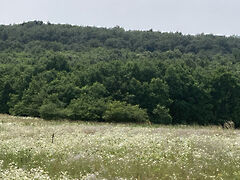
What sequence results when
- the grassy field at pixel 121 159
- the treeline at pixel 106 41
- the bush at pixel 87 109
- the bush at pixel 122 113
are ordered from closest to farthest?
the grassy field at pixel 121 159, the bush at pixel 122 113, the bush at pixel 87 109, the treeline at pixel 106 41

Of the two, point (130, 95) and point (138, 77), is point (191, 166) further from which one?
point (138, 77)

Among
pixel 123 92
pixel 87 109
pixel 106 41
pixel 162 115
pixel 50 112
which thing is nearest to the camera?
pixel 50 112

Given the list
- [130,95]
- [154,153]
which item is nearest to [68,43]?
[130,95]

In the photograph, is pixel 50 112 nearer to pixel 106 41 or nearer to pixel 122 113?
pixel 122 113

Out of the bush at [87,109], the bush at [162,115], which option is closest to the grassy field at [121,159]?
the bush at [87,109]

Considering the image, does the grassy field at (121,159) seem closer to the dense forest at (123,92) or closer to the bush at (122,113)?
the bush at (122,113)

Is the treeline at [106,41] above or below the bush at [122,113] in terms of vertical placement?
above

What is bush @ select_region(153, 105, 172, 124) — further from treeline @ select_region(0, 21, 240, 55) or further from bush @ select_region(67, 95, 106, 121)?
treeline @ select_region(0, 21, 240, 55)

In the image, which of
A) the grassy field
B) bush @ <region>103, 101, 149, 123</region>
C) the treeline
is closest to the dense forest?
bush @ <region>103, 101, 149, 123</region>

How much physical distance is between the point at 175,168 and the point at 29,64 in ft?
292

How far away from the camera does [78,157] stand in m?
14.1

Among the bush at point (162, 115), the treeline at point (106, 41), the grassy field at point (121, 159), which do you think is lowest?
the bush at point (162, 115)

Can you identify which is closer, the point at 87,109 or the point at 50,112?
the point at 50,112

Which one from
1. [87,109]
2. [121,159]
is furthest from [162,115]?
[121,159]
